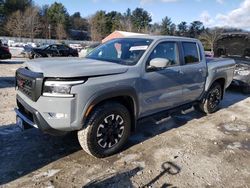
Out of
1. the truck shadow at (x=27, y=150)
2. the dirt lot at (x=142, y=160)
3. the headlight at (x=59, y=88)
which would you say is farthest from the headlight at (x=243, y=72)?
the headlight at (x=59, y=88)

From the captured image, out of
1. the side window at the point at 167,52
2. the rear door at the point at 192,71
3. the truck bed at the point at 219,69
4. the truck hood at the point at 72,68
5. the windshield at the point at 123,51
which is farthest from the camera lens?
the truck bed at the point at 219,69

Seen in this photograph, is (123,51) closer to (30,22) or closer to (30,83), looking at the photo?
(30,83)

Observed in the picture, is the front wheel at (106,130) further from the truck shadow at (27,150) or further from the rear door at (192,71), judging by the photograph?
the rear door at (192,71)

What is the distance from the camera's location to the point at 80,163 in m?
4.23

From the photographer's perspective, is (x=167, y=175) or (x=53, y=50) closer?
(x=167, y=175)

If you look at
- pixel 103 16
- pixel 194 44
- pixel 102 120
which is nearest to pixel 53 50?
pixel 194 44

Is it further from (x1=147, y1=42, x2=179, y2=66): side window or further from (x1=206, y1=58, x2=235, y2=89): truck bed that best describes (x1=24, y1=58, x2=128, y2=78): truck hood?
(x1=206, y1=58, x2=235, y2=89): truck bed

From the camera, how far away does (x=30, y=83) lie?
13.1 ft

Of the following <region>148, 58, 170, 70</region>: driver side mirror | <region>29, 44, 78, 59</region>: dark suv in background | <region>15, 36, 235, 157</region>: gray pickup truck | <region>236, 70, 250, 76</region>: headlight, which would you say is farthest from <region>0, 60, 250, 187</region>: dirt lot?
<region>29, 44, 78, 59</region>: dark suv in background

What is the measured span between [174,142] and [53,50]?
19425 mm

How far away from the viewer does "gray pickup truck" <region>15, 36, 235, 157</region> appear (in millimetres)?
3817

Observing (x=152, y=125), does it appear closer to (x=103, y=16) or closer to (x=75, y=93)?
(x=75, y=93)

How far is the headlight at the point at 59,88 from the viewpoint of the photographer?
3.75 metres

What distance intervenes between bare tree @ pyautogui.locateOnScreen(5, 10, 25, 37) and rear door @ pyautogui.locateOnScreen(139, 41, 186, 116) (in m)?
66.5
